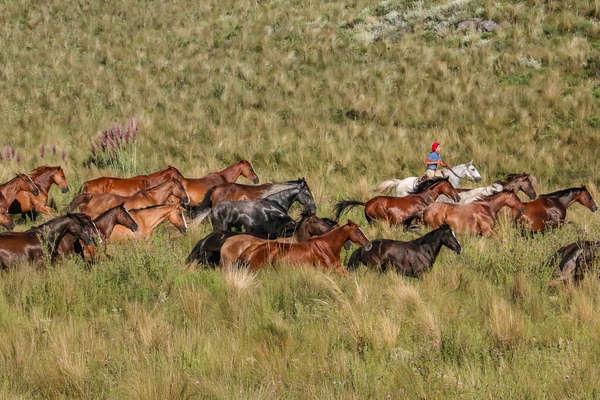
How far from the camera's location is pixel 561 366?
468 cm

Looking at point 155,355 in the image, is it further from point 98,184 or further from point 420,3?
point 420,3

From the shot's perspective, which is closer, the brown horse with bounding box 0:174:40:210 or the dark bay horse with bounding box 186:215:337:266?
the dark bay horse with bounding box 186:215:337:266

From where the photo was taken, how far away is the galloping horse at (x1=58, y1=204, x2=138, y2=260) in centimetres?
820

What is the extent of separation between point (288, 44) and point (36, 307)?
24413 mm

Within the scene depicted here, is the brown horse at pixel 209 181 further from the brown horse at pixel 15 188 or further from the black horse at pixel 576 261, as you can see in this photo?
the black horse at pixel 576 261

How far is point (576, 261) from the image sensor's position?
284 inches

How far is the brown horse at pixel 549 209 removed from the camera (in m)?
10.7

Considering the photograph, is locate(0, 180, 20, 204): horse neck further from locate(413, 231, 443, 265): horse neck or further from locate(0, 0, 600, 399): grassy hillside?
locate(413, 231, 443, 265): horse neck

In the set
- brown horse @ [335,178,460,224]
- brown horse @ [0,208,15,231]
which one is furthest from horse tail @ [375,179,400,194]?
brown horse @ [0,208,15,231]

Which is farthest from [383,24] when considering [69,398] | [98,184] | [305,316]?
[69,398]

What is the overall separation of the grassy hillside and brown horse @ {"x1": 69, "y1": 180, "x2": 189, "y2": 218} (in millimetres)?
726

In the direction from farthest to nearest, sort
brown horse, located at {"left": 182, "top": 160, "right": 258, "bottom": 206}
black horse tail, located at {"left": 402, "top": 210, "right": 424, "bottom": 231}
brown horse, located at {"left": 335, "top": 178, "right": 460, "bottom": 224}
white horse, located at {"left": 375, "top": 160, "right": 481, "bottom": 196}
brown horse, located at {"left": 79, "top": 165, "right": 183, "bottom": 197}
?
white horse, located at {"left": 375, "top": 160, "right": 481, "bottom": 196}, brown horse, located at {"left": 182, "top": 160, "right": 258, "bottom": 206}, brown horse, located at {"left": 79, "top": 165, "right": 183, "bottom": 197}, brown horse, located at {"left": 335, "top": 178, "right": 460, "bottom": 224}, black horse tail, located at {"left": 402, "top": 210, "right": 424, "bottom": 231}

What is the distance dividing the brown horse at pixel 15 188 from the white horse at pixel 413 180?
7.43 m

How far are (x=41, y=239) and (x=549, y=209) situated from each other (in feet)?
27.3
